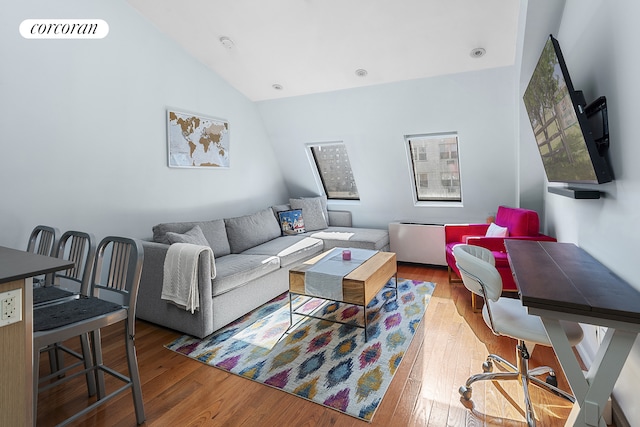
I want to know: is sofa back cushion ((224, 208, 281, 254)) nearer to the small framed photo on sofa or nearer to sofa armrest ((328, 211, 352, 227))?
the small framed photo on sofa

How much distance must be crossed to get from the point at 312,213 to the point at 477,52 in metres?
2.99

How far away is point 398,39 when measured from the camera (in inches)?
111

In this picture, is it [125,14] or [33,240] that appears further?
[125,14]

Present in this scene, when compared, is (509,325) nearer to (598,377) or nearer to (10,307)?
(598,377)

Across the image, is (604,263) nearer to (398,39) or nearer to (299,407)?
(299,407)

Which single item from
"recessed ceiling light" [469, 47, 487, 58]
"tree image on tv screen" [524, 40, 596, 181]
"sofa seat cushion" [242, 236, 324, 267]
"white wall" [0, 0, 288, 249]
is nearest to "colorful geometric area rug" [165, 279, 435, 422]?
"sofa seat cushion" [242, 236, 324, 267]

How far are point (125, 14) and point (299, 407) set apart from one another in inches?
140

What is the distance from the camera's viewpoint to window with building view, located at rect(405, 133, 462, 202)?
423 cm

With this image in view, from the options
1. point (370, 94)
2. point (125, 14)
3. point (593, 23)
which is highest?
point (125, 14)

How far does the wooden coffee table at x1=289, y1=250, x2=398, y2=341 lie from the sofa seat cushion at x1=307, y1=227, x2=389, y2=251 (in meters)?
0.93

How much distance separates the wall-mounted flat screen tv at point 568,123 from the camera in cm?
149

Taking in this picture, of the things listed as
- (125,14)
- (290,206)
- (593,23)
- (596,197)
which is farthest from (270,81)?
(596,197)

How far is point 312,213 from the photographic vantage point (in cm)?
493

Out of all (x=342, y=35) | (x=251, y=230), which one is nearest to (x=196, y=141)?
(x=251, y=230)
